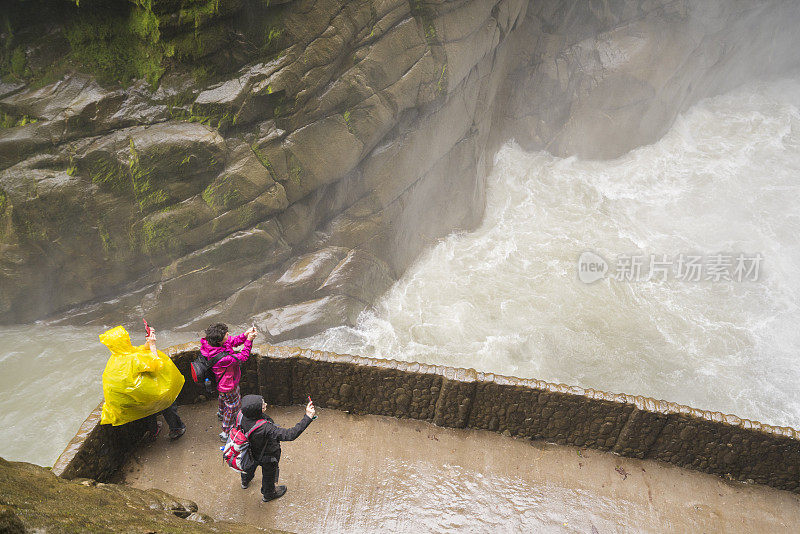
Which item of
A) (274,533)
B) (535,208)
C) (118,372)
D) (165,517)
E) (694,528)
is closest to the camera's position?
(165,517)

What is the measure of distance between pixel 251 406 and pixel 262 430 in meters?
0.24

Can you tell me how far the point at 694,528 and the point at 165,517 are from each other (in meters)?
4.69

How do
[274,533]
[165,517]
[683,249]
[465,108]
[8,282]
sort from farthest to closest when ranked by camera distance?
[683,249], [465,108], [8,282], [274,533], [165,517]

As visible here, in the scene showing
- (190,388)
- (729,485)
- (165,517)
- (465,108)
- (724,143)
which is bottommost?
(190,388)

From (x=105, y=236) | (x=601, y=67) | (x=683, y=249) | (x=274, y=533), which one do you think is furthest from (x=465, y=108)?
(x=274, y=533)

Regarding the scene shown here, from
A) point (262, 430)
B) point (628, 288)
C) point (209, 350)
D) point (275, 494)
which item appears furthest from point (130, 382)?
point (628, 288)

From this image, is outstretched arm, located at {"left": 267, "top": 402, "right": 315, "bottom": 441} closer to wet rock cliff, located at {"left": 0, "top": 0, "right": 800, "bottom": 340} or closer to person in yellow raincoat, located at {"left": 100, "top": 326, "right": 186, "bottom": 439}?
person in yellow raincoat, located at {"left": 100, "top": 326, "right": 186, "bottom": 439}

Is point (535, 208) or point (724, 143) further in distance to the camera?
point (724, 143)

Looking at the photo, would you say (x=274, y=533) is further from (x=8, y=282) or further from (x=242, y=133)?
(x=8, y=282)

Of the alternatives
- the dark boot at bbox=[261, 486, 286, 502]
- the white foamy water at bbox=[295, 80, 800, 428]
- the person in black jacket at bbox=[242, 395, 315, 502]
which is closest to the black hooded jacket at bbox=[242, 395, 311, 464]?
the person in black jacket at bbox=[242, 395, 315, 502]

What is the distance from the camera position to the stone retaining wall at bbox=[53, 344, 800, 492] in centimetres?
503

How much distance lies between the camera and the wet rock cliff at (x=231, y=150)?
8898 mm

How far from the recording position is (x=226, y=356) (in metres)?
4.63

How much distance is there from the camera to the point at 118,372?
166 inches
